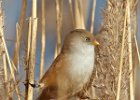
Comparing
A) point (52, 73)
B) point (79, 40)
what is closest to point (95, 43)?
point (79, 40)

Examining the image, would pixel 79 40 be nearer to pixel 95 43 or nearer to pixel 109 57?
pixel 95 43

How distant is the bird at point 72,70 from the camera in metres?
2.15

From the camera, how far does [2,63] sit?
2010 millimetres

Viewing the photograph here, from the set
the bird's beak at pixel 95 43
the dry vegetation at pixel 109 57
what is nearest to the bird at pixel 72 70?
the bird's beak at pixel 95 43

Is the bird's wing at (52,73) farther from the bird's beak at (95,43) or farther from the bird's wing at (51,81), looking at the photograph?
the bird's beak at (95,43)

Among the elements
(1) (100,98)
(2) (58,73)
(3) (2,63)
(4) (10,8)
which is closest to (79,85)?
(2) (58,73)

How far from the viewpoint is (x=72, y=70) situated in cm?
217

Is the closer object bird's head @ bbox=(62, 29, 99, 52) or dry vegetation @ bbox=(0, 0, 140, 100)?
dry vegetation @ bbox=(0, 0, 140, 100)

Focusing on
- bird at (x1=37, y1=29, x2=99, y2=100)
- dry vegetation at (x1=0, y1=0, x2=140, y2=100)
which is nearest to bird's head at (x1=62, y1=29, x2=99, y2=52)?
bird at (x1=37, y1=29, x2=99, y2=100)

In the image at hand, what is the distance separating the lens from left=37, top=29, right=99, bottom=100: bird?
215 cm

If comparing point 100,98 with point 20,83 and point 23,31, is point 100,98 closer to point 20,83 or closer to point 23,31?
point 20,83

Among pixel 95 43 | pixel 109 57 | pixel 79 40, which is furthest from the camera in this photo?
pixel 79 40

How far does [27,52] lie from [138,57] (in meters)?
0.65

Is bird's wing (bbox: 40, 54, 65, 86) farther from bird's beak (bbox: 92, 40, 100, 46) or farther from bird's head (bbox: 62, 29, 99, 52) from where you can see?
bird's beak (bbox: 92, 40, 100, 46)
